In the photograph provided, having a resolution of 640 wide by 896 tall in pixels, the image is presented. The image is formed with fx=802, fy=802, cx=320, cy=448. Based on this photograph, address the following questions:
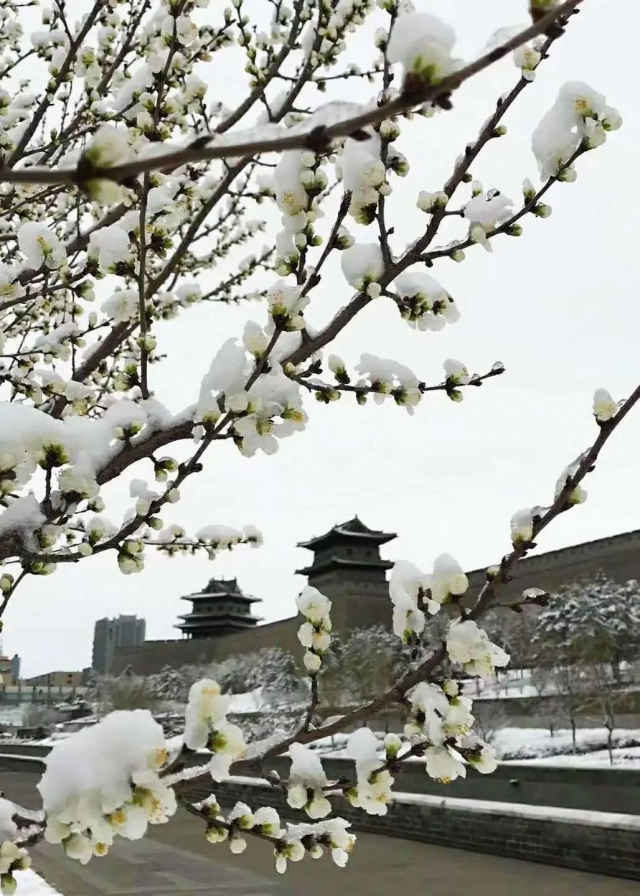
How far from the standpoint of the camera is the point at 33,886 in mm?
7633

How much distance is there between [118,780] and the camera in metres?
1.19

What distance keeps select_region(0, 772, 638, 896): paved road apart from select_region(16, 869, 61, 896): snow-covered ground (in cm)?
21

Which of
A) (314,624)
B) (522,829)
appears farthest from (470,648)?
(522,829)

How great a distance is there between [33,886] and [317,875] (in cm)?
292

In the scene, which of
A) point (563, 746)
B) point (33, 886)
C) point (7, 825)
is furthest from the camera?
point (563, 746)

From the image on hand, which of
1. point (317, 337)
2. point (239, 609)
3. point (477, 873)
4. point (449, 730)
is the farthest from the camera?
point (239, 609)

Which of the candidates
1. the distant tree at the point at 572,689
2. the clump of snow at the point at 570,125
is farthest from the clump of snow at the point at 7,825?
the distant tree at the point at 572,689

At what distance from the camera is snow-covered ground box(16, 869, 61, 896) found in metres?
7.21

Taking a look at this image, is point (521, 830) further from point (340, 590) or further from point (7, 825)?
point (340, 590)

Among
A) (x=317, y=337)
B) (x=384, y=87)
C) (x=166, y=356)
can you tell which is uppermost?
(x=166, y=356)

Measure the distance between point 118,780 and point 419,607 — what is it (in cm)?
91

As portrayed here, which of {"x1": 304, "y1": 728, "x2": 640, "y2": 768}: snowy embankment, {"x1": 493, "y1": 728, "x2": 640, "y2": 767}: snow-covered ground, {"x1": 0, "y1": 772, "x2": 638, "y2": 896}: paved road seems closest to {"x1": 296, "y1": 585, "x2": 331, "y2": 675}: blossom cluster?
{"x1": 0, "y1": 772, "x2": 638, "y2": 896}: paved road

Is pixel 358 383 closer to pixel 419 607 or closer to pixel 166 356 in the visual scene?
pixel 419 607

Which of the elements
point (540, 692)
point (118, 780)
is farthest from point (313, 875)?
point (540, 692)
